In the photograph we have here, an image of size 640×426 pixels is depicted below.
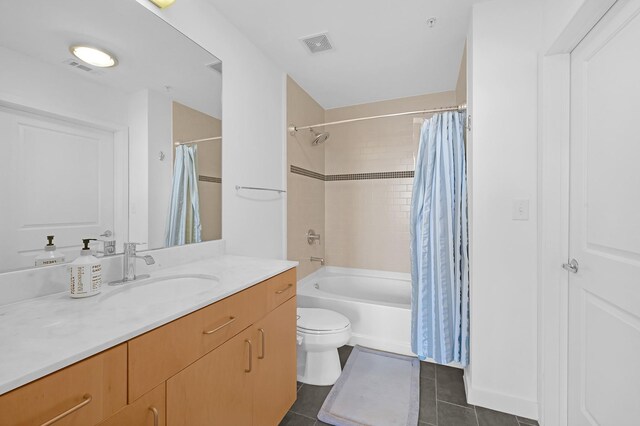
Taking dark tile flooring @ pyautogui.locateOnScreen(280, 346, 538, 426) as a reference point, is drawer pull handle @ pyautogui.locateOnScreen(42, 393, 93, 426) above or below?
above

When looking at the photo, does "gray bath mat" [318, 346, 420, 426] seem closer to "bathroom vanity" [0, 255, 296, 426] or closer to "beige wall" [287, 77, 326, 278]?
"bathroom vanity" [0, 255, 296, 426]

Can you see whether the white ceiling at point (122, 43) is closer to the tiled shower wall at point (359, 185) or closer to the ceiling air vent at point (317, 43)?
the ceiling air vent at point (317, 43)

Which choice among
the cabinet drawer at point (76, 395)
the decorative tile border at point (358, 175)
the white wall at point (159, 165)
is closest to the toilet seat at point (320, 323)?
the white wall at point (159, 165)

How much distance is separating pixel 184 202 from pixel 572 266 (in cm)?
203

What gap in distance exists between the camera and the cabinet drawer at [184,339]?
704 millimetres

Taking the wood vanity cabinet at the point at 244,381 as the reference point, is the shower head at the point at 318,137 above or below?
above

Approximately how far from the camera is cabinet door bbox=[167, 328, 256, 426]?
2.67ft

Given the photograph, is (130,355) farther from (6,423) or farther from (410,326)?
(410,326)

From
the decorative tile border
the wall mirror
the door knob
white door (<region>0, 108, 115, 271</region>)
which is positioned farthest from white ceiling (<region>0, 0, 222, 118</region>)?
the door knob

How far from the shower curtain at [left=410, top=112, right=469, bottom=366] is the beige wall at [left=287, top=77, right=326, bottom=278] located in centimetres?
112

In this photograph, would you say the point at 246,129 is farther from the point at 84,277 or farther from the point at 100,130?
the point at 84,277

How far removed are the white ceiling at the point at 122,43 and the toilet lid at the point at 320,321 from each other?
4.83ft

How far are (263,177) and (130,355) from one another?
1.59 metres

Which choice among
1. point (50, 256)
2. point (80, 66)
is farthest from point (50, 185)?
point (80, 66)
